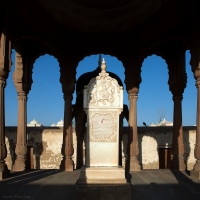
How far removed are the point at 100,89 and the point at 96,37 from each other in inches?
255

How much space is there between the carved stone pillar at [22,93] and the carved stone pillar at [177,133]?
5.93 metres

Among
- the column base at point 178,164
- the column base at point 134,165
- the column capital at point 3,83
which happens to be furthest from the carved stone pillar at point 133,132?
the column capital at point 3,83

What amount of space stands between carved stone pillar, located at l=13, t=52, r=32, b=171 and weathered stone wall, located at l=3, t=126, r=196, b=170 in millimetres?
5223

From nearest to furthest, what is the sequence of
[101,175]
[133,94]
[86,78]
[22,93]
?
1. [101,175]
2. [133,94]
3. [22,93]
4. [86,78]

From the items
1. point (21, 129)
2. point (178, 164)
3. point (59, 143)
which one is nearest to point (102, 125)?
point (178, 164)

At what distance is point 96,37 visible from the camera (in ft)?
40.7

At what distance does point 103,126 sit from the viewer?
20.8 ft

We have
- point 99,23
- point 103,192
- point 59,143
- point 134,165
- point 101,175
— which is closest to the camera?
point 103,192

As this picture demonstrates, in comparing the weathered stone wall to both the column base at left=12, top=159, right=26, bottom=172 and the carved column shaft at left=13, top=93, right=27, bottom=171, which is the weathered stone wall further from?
the column base at left=12, top=159, right=26, bottom=172

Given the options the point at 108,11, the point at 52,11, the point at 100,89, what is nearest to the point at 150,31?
the point at 108,11

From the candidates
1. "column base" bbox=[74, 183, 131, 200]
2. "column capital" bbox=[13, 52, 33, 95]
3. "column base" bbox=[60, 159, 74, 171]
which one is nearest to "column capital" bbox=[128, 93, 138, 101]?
"column base" bbox=[60, 159, 74, 171]

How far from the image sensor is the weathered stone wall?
16922 millimetres

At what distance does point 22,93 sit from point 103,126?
22.0ft

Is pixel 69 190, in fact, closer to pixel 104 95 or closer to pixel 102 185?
pixel 102 185
